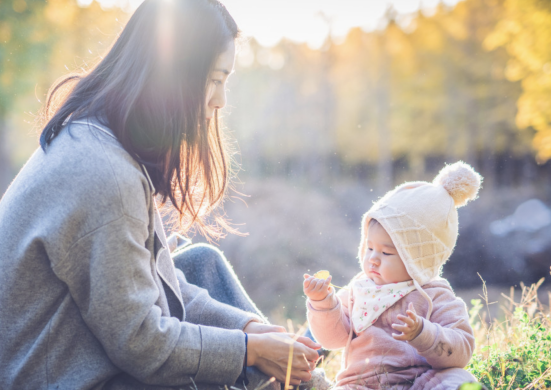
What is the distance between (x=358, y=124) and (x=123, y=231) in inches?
655

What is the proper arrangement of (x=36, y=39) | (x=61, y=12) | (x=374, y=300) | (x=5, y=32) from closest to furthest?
(x=374, y=300) → (x=5, y=32) → (x=36, y=39) → (x=61, y=12)

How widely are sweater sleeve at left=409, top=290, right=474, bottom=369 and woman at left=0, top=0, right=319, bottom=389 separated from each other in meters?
0.39

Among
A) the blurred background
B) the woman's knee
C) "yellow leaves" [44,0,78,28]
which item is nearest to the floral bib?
the woman's knee

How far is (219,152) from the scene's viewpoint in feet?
6.67

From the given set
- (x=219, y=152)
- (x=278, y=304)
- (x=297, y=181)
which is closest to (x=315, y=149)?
(x=297, y=181)

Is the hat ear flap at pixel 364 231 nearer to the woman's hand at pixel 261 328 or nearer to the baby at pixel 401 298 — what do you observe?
the baby at pixel 401 298

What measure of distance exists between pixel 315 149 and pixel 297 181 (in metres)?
2.47

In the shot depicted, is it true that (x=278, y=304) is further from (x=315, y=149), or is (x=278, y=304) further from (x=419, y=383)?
(x=315, y=149)

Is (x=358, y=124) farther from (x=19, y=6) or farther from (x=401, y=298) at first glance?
(x=401, y=298)

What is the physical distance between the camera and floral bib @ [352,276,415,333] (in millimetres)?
1787

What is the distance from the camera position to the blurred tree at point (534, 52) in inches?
269

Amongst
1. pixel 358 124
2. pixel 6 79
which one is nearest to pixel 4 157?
pixel 6 79

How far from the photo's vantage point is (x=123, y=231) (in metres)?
1.29

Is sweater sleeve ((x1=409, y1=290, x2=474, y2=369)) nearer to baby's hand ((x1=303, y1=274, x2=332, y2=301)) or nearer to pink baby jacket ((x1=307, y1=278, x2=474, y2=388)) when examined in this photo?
pink baby jacket ((x1=307, y1=278, x2=474, y2=388))
